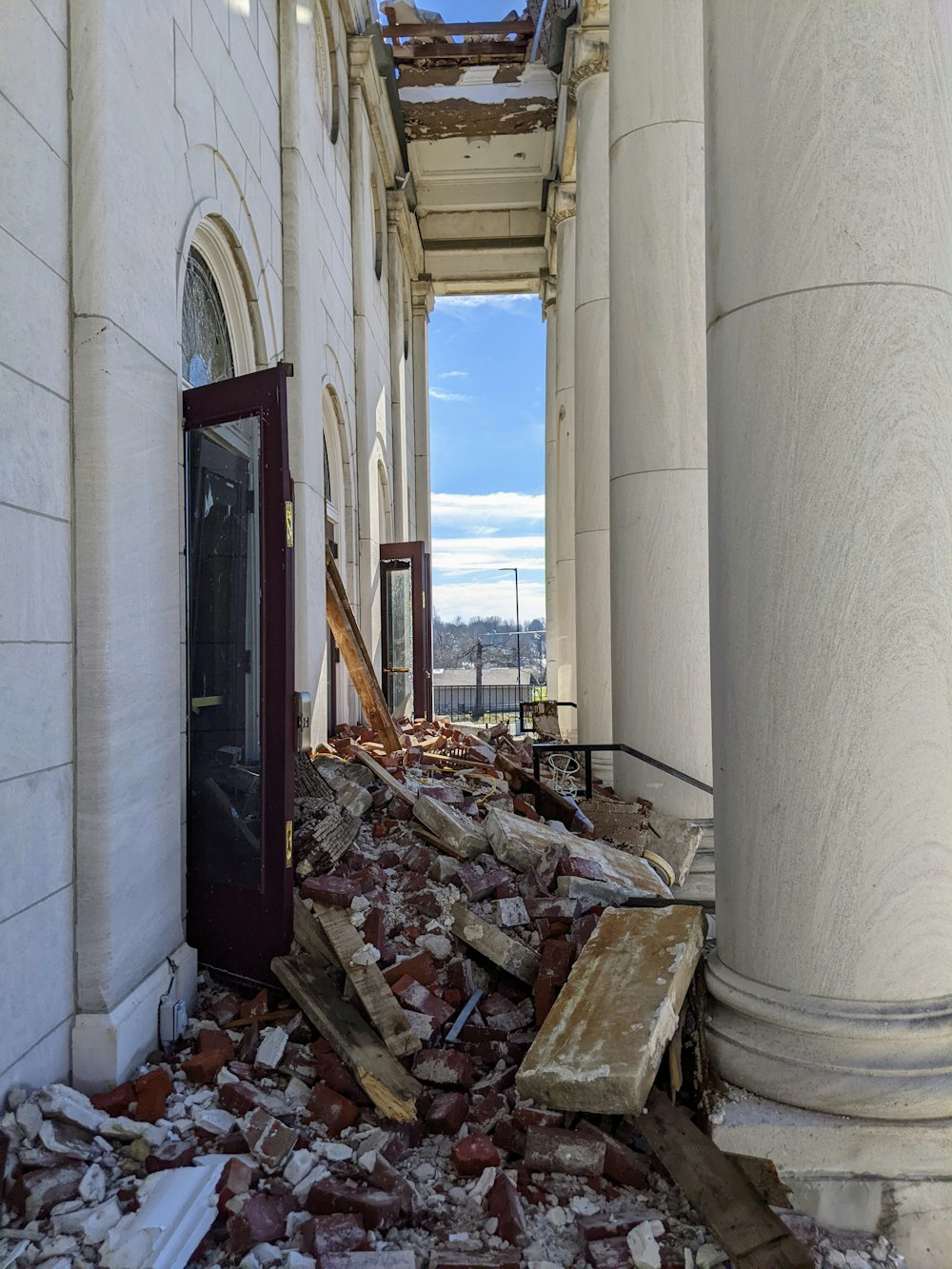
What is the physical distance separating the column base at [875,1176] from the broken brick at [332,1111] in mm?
1443

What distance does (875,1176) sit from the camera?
2.85m

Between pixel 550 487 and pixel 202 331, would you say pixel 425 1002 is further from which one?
pixel 550 487

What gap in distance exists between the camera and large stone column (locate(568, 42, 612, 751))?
36.2ft

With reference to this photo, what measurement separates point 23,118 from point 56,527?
1450 millimetres

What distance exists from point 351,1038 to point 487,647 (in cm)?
2601

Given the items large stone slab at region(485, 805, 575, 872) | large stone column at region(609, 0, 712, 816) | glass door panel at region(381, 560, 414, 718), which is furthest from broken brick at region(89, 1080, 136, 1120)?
glass door panel at region(381, 560, 414, 718)

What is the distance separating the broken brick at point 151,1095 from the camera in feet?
11.2

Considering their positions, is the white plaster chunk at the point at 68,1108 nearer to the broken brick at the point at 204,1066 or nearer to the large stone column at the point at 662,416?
the broken brick at the point at 204,1066

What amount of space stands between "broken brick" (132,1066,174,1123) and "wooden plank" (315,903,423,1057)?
33.2 inches

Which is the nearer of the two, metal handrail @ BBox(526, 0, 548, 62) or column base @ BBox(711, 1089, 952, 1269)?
column base @ BBox(711, 1089, 952, 1269)

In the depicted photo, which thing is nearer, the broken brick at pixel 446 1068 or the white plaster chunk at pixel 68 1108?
the white plaster chunk at pixel 68 1108

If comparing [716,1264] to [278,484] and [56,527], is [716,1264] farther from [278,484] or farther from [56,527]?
[278,484]

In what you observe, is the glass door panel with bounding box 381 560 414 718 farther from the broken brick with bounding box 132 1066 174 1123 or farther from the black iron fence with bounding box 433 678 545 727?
the broken brick with bounding box 132 1066 174 1123

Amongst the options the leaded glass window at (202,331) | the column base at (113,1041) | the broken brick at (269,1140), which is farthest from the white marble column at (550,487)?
the broken brick at (269,1140)
